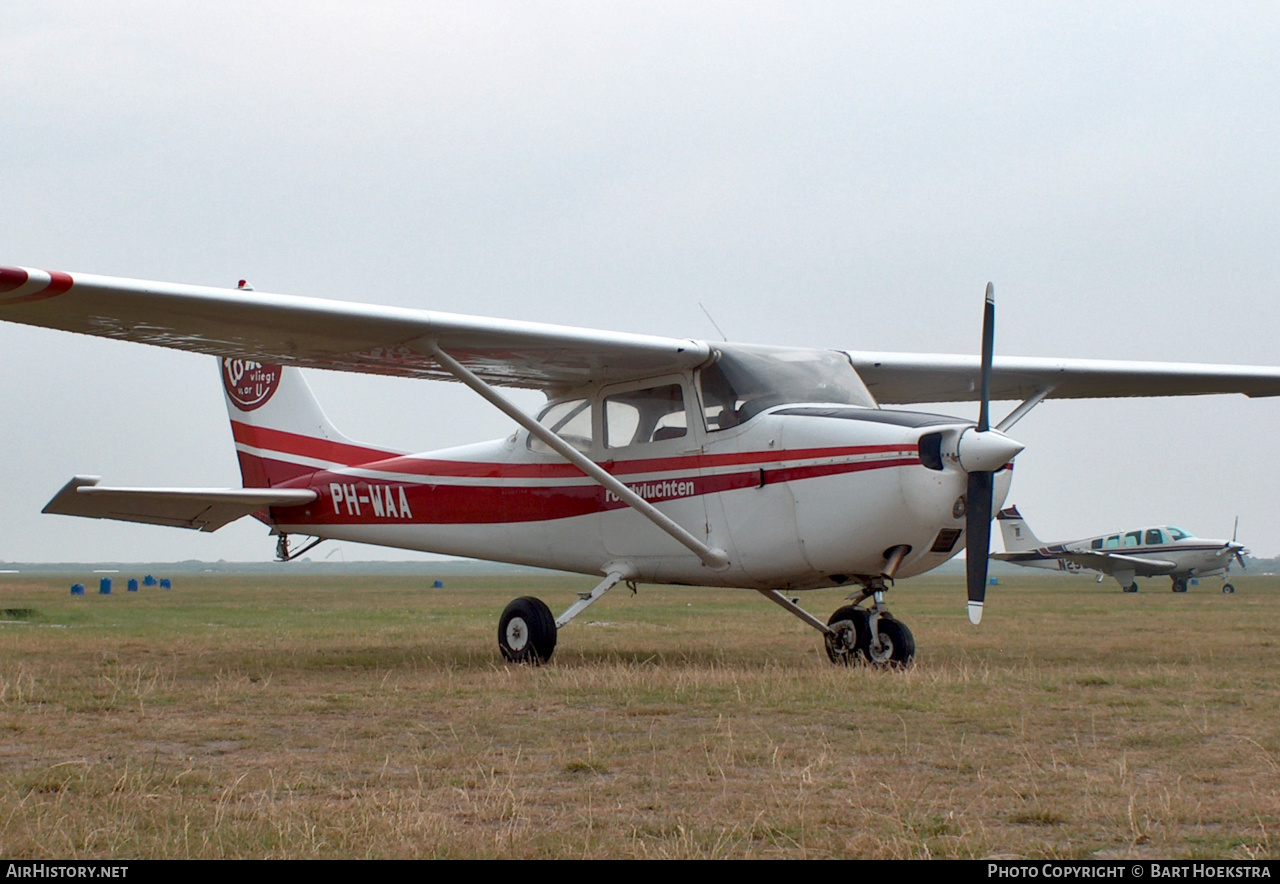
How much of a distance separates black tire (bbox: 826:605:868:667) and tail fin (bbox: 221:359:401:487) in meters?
5.82

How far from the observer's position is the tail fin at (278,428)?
14.0m

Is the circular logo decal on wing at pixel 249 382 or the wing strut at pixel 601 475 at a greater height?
the circular logo decal on wing at pixel 249 382

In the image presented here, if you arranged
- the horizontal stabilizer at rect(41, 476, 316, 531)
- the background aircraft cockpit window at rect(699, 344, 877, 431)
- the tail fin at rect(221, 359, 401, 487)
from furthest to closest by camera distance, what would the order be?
the tail fin at rect(221, 359, 401, 487), the horizontal stabilizer at rect(41, 476, 316, 531), the background aircraft cockpit window at rect(699, 344, 877, 431)

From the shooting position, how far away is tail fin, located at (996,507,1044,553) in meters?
53.8

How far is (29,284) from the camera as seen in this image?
812cm

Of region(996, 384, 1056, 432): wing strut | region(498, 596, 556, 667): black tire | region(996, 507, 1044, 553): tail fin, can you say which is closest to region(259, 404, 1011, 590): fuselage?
region(498, 596, 556, 667): black tire

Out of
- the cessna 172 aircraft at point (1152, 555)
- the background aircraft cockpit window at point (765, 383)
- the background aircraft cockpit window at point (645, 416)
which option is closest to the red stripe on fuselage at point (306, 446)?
the background aircraft cockpit window at point (645, 416)

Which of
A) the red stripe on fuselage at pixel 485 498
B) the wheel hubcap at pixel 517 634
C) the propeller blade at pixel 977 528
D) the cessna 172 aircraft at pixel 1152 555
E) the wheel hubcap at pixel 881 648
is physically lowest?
the cessna 172 aircraft at pixel 1152 555

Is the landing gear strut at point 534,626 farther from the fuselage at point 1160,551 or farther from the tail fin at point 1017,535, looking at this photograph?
the tail fin at point 1017,535

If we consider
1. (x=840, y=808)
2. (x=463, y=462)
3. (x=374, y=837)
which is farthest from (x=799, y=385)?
(x=374, y=837)

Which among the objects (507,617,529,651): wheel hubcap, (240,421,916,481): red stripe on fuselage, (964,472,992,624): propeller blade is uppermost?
(240,421,916,481): red stripe on fuselage

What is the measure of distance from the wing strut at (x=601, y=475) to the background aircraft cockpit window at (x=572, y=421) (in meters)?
1.08

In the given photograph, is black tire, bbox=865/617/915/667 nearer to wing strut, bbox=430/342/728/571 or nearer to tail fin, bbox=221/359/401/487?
wing strut, bbox=430/342/728/571

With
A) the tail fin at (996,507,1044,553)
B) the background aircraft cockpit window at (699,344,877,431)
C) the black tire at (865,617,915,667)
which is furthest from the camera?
the tail fin at (996,507,1044,553)
